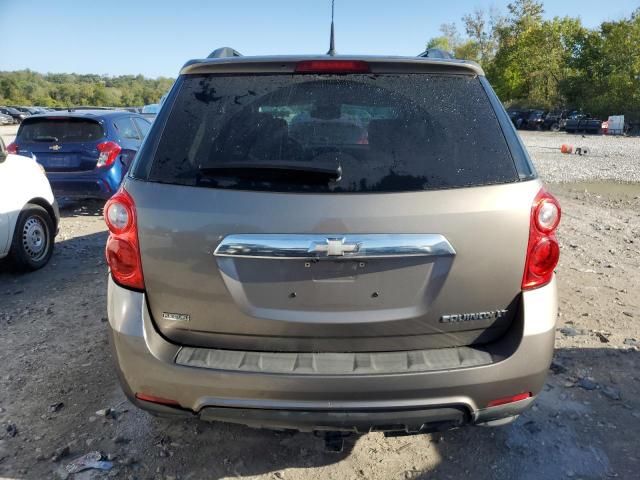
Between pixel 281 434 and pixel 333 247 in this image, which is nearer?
pixel 333 247

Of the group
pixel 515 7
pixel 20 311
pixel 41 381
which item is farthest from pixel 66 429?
pixel 515 7

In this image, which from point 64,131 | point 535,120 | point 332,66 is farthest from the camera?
point 535,120

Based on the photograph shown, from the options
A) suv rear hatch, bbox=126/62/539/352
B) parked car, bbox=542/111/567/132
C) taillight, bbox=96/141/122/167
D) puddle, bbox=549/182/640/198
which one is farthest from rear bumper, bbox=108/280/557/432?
parked car, bbox=542/111/567/132

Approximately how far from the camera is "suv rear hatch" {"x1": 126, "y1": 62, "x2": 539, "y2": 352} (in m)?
2.04

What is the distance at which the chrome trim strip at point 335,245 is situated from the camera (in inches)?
79.3

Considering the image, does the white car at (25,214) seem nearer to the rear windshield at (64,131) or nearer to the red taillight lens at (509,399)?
the rear windshield at (64,131)

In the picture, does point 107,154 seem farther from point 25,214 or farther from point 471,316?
point 471,316

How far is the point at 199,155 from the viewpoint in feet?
7.23

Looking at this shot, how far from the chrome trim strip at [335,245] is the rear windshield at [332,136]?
21 centimetres

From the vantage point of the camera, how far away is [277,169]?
6.95 ft

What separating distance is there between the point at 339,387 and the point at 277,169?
3.00 feet

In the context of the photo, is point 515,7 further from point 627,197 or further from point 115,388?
point 115,388

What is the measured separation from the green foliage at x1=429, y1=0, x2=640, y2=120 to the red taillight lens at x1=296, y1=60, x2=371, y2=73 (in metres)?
52.5

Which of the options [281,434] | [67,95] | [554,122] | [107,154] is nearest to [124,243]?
[281,434]
